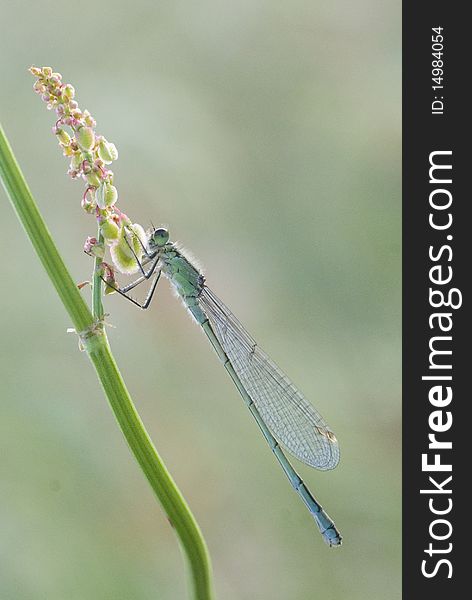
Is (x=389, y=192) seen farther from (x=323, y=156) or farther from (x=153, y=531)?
(x=153, y=531)

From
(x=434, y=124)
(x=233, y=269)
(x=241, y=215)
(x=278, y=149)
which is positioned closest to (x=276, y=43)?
(x=278, y=149)

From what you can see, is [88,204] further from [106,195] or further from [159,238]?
[159,238]

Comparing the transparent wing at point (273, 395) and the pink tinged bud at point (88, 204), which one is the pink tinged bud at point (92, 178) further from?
the transparent wing at point (273, 395)

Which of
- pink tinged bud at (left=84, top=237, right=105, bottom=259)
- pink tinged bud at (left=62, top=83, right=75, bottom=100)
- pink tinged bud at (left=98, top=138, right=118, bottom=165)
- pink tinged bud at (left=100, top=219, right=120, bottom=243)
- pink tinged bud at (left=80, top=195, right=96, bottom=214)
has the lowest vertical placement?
pink tinged bud at (left=84, top=237, right=105, bottom=259)

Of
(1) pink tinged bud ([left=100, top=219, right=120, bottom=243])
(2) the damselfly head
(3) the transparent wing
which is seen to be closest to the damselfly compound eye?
(2) the damselfly head

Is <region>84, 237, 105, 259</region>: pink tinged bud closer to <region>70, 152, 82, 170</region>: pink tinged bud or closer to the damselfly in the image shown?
<region>70, 152, 82, 170</region>: pink tinged bud

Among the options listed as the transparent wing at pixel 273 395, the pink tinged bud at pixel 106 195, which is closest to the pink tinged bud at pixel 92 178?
the pink tinged bud at pixel 106 195

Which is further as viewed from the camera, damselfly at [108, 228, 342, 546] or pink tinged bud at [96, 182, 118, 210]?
damselfly at [108, 228, 342, 546]
